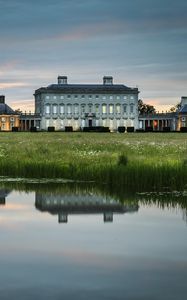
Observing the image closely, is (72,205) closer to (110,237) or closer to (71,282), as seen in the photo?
(110,237)

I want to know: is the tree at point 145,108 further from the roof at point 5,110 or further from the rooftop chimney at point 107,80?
the roof at point 5,110

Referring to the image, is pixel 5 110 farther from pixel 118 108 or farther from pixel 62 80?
pixel 118 108

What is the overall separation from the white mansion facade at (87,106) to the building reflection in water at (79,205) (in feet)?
513

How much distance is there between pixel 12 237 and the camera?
10422 millimetres

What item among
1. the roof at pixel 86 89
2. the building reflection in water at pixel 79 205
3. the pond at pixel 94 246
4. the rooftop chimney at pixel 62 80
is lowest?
the pond at pixel 94 246

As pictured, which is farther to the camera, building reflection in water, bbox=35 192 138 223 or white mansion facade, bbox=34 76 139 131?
white mansion facade, bbox=34 76 139 131

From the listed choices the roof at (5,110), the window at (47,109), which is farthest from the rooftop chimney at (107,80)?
the roof at (5,110)

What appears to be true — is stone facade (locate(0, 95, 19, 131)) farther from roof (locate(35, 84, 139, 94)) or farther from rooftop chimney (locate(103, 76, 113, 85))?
rooftop chimney (locate(103, 76, 113, 85))

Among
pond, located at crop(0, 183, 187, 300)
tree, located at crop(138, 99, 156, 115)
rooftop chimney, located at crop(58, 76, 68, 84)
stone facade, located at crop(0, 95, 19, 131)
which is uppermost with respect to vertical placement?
rooftop chimney, located at crop(58, 76, 68, 84)

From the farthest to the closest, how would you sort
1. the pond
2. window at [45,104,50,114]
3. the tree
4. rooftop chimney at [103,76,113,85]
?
the tree
rooftop chimney at [103,76,113,85]
window at [45,104,50,114]
the pond

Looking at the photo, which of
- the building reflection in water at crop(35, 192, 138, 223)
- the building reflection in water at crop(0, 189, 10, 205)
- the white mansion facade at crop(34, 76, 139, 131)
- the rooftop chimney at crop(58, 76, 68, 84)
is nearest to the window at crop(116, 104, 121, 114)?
the white mansion facade at crop(34, 76, 139, 131)

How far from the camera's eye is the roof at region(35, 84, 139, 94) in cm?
17225

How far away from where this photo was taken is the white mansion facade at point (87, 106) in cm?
17262

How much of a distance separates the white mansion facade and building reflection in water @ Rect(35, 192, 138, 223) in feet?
513
